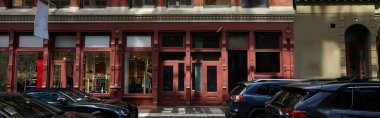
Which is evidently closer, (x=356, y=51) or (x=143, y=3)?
(x=143, y=3)

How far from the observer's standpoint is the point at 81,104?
39.2ft

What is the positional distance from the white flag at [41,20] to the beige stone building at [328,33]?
39.4 ft

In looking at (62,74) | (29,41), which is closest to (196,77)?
(62,74)

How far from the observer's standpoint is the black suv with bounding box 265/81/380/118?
238 inches

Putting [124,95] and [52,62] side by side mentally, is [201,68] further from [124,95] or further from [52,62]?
[52,62]

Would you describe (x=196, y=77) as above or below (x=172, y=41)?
below

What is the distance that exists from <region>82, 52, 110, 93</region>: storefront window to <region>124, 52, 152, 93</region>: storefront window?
104 cm

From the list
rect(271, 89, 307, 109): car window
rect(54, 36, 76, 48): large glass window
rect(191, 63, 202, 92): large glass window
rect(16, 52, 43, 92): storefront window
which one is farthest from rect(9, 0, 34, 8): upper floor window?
rect(271, 89, 307, 109): car window

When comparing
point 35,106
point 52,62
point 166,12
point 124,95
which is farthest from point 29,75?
point 35,106

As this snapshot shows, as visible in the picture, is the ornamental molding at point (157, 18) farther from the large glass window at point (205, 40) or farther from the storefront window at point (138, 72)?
the storefront window at point (138, 72)

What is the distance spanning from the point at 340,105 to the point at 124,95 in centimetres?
1571

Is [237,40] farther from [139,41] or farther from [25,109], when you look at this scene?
[25,109]

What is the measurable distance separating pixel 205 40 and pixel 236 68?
2.10m

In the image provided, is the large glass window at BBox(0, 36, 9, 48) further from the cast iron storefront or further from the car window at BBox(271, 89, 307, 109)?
the car window at BBox(271, 89, 307, 109)
